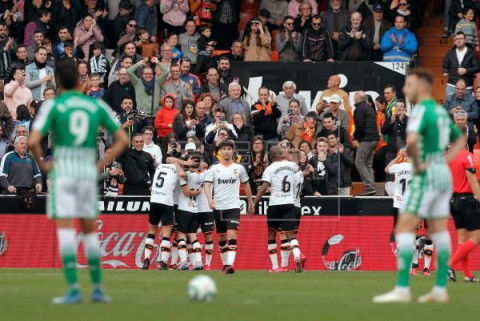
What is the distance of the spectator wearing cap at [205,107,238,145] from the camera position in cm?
2591

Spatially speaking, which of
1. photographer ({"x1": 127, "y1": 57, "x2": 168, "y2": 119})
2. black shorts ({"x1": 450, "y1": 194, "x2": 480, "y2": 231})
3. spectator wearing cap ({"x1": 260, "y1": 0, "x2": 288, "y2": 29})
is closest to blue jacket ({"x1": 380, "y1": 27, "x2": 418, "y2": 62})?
spectator wearing cap ({"x1": 260, "y1": 0, "x2": 288, "y2": 29})

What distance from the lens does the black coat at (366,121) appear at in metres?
26.8

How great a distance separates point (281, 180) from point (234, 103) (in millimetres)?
4925

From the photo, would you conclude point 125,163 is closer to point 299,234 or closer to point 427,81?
point 299,234

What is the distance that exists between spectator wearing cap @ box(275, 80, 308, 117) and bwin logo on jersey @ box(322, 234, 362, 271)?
355 centimetres

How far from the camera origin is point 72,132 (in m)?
12.6

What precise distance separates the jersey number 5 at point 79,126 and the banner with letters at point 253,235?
1277 centimetres

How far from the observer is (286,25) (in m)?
29.4

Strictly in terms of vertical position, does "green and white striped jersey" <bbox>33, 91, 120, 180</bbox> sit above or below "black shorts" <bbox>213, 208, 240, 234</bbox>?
above

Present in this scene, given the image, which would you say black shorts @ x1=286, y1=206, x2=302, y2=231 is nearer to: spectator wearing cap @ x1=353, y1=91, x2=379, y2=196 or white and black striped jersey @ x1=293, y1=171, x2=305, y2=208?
white and black striped jersey @ x1=293, y1=171, x2=305, y2=208

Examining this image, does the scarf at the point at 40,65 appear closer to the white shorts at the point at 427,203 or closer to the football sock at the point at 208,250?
the football sock at the point at 208,250

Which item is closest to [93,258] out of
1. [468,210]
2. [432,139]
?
[432,139]

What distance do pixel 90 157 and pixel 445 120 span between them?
12.5 ft

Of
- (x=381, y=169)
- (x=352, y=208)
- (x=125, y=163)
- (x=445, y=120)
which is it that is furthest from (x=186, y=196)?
(x=445, y=120)
